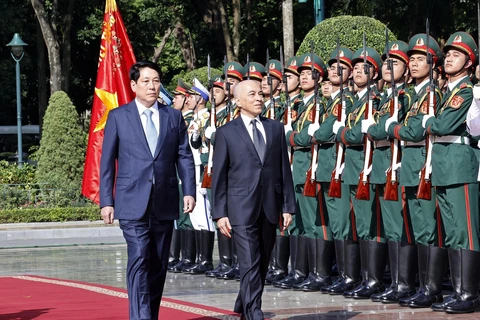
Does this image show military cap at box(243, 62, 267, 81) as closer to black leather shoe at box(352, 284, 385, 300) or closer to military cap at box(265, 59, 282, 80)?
military cap at box(265, 59, 282, 80)

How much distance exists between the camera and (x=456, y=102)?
9406mm

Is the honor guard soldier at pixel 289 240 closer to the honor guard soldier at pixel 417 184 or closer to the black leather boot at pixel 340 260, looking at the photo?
the black leather boot at pixel 340 260

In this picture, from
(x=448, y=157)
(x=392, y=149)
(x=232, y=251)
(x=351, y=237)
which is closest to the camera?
(x=448, y=157)

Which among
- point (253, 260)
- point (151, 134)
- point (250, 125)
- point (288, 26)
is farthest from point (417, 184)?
point (288, 26)

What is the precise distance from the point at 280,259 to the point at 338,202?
50.0 inches

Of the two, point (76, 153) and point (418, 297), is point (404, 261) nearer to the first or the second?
point (418, 297)

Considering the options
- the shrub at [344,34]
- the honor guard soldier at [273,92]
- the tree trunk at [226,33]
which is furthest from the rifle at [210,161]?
the tree trunk at [226,33]

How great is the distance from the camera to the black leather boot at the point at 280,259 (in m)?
12.1

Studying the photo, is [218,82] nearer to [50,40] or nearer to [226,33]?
[226,33]

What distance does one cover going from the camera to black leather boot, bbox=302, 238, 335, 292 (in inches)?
446

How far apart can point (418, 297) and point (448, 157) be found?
1194 millimetres

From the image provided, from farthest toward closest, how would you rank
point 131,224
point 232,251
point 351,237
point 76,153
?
point 76,153 < point 232,251 < point 351,237 < point 131,224

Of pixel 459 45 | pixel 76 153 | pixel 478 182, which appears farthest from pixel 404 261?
pixel 76 153

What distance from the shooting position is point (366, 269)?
423 inches
